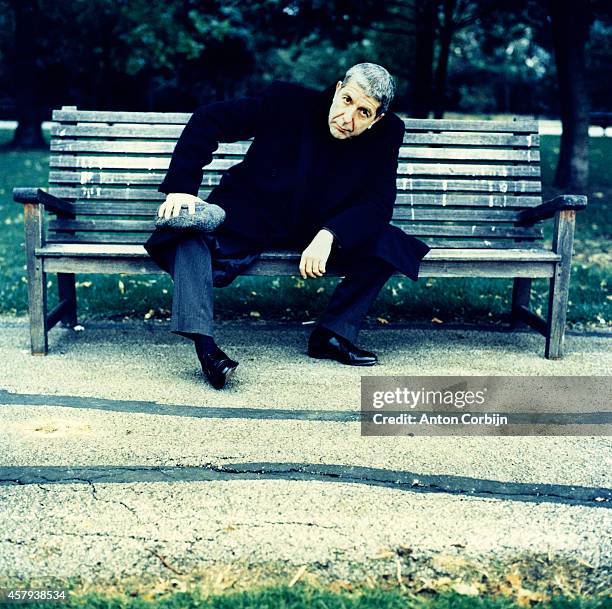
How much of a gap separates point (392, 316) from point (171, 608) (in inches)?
139

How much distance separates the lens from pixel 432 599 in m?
2.40

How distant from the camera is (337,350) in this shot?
4.55m

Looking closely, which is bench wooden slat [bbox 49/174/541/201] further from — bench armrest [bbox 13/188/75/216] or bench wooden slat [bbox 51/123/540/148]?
bench armrest [bbox 13/188/75/216]

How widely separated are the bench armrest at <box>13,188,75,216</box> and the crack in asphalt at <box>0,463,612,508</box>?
1646 millimetres

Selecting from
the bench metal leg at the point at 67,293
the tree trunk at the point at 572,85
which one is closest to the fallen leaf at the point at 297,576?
the bench metal leg at the point at 67,293

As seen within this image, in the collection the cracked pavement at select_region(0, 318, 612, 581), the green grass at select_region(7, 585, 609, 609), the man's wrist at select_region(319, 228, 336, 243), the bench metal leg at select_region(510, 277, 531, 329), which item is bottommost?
the green grass at select_region(7, 585, 609, 609)

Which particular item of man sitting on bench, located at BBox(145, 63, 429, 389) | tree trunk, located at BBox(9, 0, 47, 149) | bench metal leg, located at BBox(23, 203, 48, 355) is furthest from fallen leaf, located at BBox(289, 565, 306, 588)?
tree trunk, located at BBox(9, 0, 47, 149)

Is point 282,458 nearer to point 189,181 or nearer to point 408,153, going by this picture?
point 189,181

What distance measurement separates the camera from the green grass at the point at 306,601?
2322 mm

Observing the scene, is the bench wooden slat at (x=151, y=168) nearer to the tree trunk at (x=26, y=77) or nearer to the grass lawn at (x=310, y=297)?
the grass lawn at (x=310, y=297)

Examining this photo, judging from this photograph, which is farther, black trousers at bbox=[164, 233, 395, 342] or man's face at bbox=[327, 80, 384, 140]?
man's face at bbox=[327, 80, 384, 140]

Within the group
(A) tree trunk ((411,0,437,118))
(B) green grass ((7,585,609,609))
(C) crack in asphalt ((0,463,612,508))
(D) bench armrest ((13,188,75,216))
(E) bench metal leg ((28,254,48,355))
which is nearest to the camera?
(B) green grass ((7,585,609,609))

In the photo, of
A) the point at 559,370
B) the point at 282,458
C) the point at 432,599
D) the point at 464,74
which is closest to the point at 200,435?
the point at 282,458

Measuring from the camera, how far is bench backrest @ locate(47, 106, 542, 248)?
5.12m
